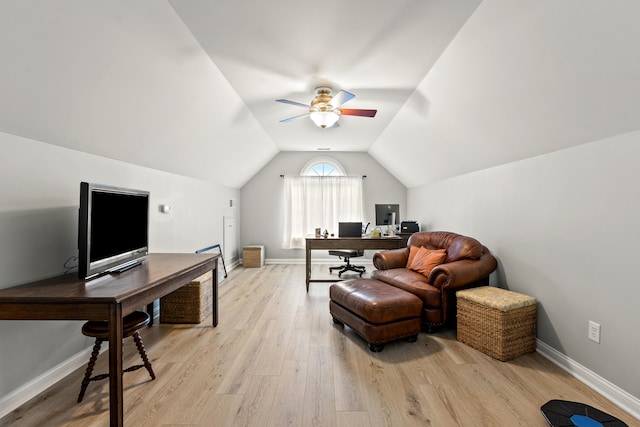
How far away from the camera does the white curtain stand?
6234 millimetres

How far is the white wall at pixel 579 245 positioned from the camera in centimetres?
179

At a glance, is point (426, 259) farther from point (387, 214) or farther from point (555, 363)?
point (387, 214)

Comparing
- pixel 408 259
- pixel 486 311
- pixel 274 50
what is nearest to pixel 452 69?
pixel 274 50

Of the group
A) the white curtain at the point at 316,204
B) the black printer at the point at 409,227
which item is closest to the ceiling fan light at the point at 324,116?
the black printer at the point at 409,227

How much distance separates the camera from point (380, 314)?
2.51m

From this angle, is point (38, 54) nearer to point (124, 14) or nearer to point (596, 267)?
point (124, 14)

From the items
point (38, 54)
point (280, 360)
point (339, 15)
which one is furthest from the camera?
point (280, 360)

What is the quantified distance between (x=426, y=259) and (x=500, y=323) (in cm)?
122

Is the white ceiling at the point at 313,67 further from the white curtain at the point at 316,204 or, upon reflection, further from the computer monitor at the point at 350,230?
the white curtain at the point at 316,204

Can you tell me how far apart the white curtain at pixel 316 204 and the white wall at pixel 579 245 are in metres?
3.33

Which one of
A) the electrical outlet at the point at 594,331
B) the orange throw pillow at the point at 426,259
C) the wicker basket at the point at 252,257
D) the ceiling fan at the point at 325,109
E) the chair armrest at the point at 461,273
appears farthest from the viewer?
the wicker basket at the point at 252,257

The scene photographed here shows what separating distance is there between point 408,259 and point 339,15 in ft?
9.60

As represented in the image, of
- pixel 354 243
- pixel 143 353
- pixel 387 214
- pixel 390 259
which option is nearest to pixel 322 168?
pixel 387 214

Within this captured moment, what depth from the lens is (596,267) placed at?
1.99 metres
